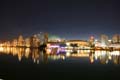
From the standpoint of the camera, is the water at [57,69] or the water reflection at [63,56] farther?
the water reflection at [63,56]

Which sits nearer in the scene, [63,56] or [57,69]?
[57,69]

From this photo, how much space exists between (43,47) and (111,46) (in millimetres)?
25591

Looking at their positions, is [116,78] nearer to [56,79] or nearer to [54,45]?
[56,79]

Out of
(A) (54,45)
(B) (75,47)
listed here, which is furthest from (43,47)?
(B) (75,47)

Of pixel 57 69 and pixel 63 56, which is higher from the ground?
pixel 57 69

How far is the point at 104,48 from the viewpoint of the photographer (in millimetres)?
105250

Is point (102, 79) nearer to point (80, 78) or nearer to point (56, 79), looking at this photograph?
point (80, 78)

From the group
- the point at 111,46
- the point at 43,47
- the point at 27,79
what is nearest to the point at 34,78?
the point at 27,79

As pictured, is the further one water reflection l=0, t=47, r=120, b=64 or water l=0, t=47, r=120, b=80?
water reflection l=0, t=47, r=120, b=64

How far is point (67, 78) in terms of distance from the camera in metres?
20.5

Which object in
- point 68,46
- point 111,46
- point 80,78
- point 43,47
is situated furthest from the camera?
point 68,46

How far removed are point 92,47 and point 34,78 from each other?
87.3m

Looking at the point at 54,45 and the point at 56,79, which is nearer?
the point at 56,79

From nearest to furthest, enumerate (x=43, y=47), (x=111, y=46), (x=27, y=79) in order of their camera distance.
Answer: (x=27, y=79), (x=43, y=47), (x=111, y=46)
